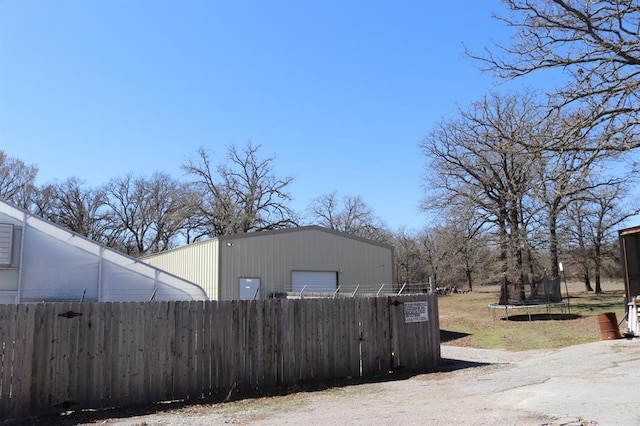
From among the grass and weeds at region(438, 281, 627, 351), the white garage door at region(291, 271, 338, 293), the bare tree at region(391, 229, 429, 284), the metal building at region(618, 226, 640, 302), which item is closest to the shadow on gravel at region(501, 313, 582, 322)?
the grass and weeds at region(438, 281, 627, 351)

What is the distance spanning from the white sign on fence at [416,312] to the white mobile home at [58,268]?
7.15m

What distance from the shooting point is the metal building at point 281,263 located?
2225 cm

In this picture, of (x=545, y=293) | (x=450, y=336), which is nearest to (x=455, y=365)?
(x=450, y=336)

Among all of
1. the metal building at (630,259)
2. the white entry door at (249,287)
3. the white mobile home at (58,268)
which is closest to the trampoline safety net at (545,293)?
the metal building at (630,259)

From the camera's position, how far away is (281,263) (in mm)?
23672

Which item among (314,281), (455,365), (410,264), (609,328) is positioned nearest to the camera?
(455,365)

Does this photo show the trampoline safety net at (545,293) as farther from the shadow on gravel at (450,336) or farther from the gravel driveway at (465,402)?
the gravel driveway at (465,402)

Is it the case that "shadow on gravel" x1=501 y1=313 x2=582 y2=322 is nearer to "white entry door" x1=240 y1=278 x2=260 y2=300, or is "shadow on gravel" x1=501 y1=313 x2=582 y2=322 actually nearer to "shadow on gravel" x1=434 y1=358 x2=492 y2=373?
"shadow on gravel" x1=434 y1=358 x2=492 y2=373

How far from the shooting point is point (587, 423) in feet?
22.0

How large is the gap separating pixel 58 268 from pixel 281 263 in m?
11.0

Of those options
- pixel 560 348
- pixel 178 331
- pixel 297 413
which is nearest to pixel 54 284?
pixel 178 331

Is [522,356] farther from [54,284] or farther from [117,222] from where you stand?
[117,222]

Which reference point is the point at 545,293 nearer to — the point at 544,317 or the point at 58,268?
the point at 544,317

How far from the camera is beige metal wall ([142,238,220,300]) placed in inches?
872
